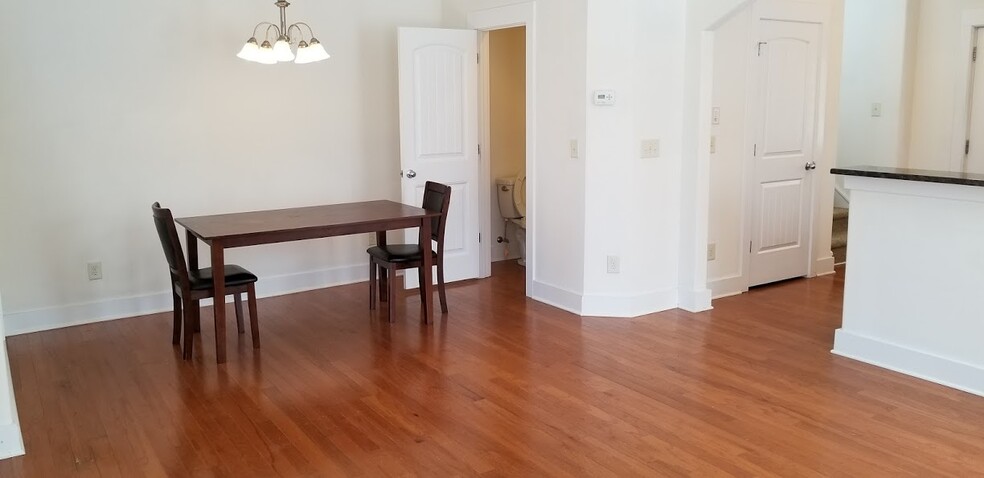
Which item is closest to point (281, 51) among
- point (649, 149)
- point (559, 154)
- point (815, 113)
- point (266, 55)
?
point (266, 55)

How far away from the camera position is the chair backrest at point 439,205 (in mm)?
4859

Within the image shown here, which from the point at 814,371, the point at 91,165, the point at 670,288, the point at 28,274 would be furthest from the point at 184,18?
the point at 814,371

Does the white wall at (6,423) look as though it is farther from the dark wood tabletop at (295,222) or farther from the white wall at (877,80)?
the white wall at (877,80)

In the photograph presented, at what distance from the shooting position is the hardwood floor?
298 cm

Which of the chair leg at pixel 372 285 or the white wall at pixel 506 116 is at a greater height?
the white wall at pixel 506 116

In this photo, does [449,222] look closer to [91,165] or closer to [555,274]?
[555,274]

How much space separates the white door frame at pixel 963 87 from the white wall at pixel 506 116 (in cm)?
338

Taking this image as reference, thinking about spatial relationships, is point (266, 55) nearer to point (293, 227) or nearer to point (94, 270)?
point (293, 227)

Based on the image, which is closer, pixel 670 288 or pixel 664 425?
pixel 664 425

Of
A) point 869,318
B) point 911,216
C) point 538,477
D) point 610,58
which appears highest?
point 610,58

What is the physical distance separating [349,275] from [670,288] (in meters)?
2.37

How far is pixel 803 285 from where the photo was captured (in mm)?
5742

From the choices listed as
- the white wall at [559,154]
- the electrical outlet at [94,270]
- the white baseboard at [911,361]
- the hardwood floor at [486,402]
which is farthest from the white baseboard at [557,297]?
the electrical outlet at [94,270]

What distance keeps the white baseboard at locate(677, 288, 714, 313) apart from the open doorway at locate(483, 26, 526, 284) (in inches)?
68.4
